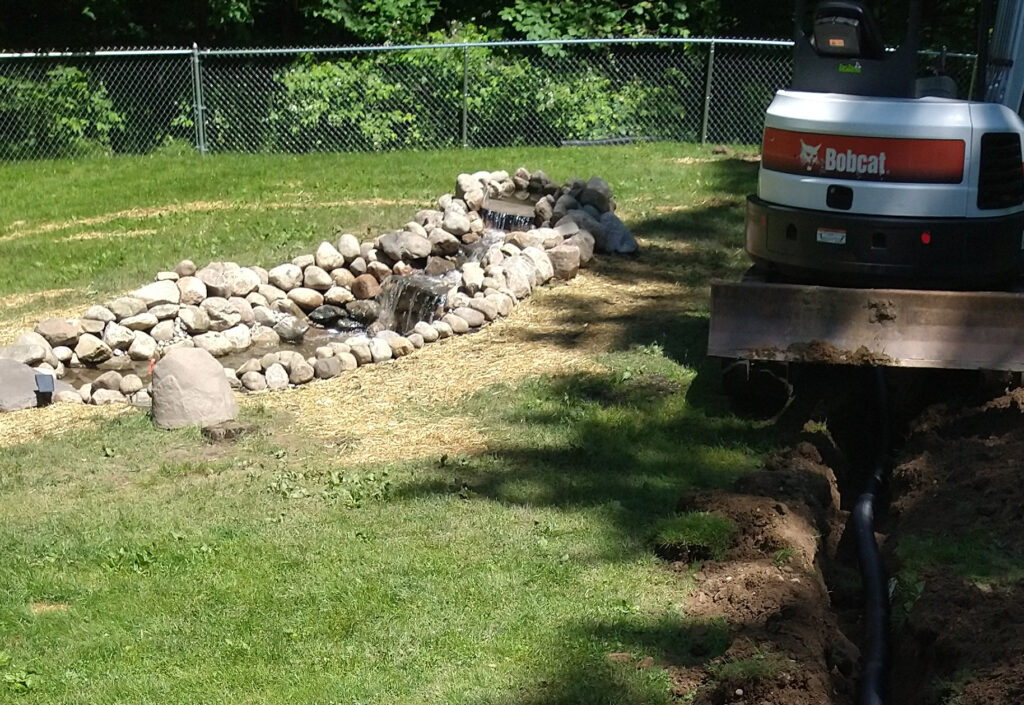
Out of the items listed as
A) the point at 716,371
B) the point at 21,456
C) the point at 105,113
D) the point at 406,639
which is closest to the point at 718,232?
the point at 716,371

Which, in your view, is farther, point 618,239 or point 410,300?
point 618,239

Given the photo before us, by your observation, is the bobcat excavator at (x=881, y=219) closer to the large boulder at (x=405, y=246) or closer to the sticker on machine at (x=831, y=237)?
the sticker on machine at (x=831, y=237)

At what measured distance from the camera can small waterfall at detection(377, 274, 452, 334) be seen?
10859mm

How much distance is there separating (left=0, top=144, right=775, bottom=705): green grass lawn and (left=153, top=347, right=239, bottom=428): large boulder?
145 millimetres

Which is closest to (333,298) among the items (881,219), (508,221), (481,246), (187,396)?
(481,246)

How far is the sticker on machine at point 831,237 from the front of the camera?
6.45 meters

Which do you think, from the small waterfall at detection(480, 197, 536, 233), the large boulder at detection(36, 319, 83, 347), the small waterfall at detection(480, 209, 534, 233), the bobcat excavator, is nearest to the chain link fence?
the small waterfall at detection(480, 197, 536, 233)

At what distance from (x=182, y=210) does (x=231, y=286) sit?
105 inches

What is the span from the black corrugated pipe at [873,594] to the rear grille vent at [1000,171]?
150cm

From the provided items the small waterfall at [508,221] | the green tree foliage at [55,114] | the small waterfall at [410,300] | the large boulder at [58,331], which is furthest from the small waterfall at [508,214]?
the green tree foliage at [55,114]

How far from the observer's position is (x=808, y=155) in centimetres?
652

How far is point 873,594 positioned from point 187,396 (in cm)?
446

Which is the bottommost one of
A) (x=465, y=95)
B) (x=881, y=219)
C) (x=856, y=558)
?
(x=856, y=558)

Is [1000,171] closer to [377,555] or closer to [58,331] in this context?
[377,555]
